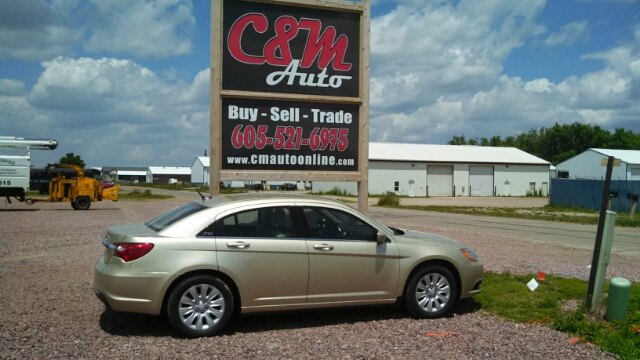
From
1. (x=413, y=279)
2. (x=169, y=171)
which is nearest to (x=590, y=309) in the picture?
(x=413, y=279)

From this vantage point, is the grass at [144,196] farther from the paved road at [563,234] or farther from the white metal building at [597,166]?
the white metal building at [597,166]

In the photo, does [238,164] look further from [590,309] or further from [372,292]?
Answer: [590,309]

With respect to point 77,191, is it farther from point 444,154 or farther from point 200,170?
point 200,170

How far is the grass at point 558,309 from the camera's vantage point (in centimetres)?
618

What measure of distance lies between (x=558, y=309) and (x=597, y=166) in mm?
60033

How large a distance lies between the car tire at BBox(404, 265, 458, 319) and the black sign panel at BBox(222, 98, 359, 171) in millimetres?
3339

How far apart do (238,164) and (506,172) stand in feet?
200

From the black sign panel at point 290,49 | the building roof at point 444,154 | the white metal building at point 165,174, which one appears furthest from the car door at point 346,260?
the white metal building at point 165,174

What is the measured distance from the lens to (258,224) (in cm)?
661

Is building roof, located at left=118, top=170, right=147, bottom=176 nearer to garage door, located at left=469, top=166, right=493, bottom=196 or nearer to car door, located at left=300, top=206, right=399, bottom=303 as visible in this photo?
garage door, located at left=469, top=166, right=493, bottom=196

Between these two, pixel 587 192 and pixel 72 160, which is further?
pixel 72 160

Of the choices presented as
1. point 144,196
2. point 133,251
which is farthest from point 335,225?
point 144,196

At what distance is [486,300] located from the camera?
810 centimetres

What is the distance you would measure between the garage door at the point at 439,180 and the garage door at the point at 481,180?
2603 mm
